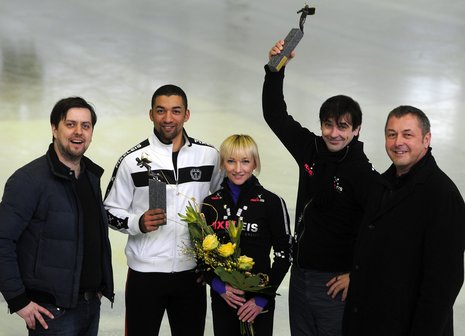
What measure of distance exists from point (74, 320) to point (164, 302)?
0.53 m

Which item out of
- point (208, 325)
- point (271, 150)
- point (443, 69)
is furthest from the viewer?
point (443, 69)

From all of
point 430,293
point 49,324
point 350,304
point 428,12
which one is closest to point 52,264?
point 49,324

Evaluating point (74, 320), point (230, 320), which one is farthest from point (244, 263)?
point (74, 320)

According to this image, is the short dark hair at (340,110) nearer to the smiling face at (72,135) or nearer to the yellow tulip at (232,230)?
the yellow tulip at (232,230)

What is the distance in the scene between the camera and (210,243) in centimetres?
274

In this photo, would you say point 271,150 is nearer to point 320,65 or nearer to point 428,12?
point 320,65

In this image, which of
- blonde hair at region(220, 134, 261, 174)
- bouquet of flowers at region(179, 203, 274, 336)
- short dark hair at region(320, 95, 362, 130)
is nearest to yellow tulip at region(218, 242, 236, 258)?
bouquet of flowers at region(179, 203, 274, 336)

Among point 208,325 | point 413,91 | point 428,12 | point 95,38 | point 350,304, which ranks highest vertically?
point 428,12

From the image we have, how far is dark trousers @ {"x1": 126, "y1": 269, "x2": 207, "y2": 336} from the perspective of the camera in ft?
9.96

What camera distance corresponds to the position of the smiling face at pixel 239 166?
2.94 m

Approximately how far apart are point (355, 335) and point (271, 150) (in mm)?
3574

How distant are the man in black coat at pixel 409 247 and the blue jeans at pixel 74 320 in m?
0.98

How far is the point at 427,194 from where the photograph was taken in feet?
7.34

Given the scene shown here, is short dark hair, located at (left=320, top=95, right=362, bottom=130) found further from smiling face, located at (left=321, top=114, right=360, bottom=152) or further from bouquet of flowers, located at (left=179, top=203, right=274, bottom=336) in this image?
bouquet of flowers, located at (left=179, top=203, right=274, bottom=336)
